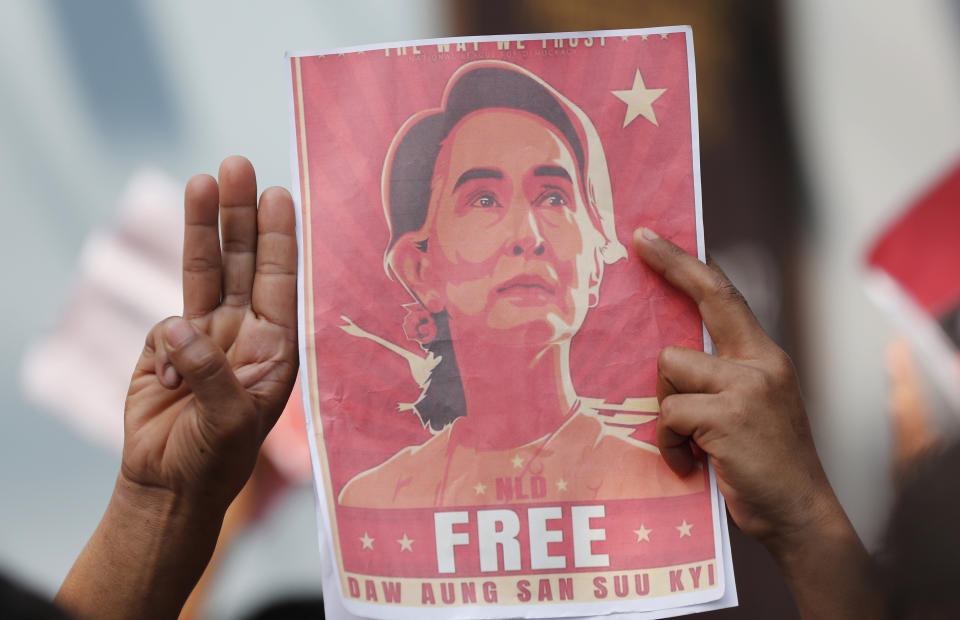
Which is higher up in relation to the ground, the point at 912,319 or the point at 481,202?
the point at 481,202

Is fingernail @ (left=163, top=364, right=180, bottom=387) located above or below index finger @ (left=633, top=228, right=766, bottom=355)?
below

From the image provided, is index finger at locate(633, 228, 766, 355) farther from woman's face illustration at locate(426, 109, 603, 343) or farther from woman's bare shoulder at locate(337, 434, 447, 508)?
woman's bare shoulder at locate(337, 434, 447, 508)

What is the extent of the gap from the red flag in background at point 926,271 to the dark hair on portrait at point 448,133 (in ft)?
2.96

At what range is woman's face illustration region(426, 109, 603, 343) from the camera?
59 centimetres

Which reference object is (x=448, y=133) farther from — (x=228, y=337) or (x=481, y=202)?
(x=228, y=337)

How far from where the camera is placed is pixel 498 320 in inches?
23.1

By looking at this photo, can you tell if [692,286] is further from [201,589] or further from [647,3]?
[201,589]

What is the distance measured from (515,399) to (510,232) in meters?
0.14

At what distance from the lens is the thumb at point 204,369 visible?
1.84 ft

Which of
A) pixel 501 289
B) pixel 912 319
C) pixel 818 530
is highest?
pixel 501 289

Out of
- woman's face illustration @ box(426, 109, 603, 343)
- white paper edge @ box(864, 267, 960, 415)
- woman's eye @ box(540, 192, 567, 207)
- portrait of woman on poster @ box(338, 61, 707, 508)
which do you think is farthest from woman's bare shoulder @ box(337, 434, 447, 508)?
white paper edge @ box(864, 267, 960, 415)

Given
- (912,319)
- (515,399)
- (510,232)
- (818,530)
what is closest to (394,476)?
(515,399)

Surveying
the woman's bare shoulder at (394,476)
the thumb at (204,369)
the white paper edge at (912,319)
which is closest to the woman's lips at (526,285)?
the woman's bare shoulder at (394,476)

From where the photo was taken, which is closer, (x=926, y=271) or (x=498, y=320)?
(x=498, y=320)
